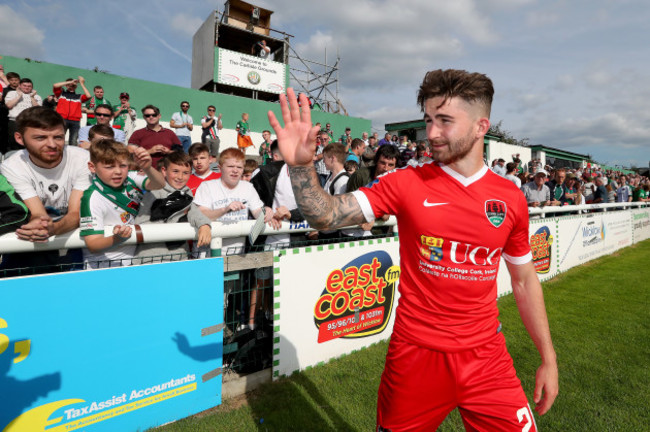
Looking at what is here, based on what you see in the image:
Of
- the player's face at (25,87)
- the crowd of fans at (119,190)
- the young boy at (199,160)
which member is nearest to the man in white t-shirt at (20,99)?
the player's face at (25,87)

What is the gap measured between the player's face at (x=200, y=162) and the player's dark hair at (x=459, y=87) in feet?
12.6

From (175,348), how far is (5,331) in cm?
112

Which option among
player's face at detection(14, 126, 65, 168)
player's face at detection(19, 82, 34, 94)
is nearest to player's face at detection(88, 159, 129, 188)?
player's face at detection(14, 126, 65, 168)

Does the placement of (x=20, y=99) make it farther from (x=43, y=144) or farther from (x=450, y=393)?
(x=450, y=393)

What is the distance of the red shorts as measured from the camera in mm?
1820

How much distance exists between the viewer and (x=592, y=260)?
984 centimetres

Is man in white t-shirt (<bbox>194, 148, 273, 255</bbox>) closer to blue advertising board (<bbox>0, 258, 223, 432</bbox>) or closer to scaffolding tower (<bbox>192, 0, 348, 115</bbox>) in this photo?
blue advertising board (<bbox>0, 258, 223, 432</bbox>)

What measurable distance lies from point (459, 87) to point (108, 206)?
2.94 m

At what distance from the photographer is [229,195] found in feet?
13.7

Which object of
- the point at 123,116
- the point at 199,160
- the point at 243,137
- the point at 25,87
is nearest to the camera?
the point at 199,160

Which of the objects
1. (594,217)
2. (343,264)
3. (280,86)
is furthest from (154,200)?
(280,86)

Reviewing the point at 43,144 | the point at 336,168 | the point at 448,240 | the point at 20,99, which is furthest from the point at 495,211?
the point at 20,99

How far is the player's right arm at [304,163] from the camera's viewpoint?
154 centimetres

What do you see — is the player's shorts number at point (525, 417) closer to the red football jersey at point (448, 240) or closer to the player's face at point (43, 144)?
the red football jersey at point (448, 240)
